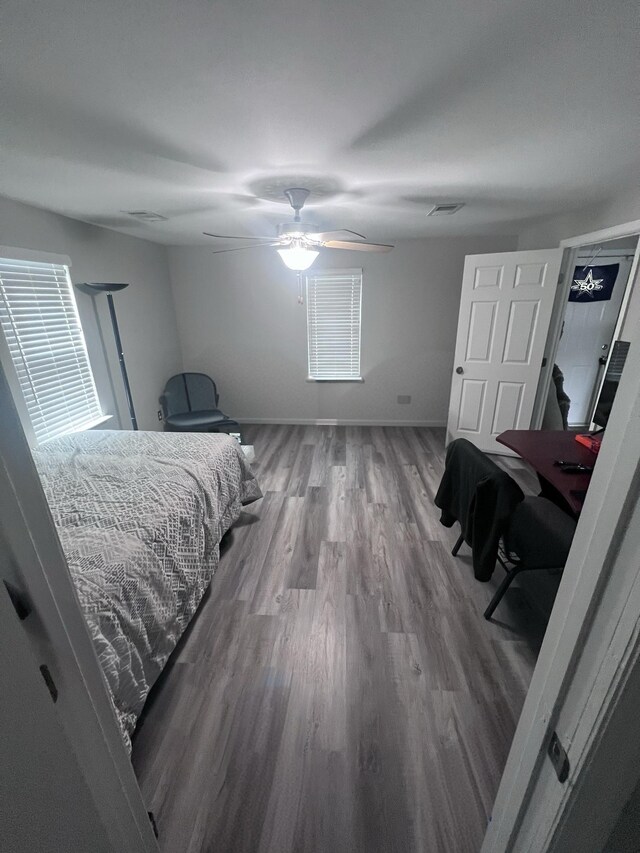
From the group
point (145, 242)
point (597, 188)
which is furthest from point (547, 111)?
point (145, 242)

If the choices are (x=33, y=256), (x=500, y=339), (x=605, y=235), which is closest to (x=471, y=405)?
(x=500, y=339)

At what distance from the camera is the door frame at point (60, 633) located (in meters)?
0.52

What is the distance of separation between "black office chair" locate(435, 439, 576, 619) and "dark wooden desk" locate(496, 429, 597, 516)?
0.47 feet

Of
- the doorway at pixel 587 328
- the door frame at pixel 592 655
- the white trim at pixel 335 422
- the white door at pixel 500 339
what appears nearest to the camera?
the door frame at pixel 592 655

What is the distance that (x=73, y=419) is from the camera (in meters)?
2.85

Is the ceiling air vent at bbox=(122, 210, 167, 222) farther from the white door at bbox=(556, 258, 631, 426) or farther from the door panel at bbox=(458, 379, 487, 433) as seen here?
the white door at bbox=(556, 258, 631, 426)

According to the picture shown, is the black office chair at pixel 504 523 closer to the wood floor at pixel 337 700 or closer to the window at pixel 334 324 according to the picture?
the wood floor at pixel 337 700

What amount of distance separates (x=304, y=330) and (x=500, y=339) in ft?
7.41

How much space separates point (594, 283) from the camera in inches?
154

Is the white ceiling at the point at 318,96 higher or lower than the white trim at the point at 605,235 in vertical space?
higher

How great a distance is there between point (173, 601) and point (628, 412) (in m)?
1.86

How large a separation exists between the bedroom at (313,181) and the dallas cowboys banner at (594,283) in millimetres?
947

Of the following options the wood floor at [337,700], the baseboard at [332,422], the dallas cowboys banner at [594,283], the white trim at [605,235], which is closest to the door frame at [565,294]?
the white trim at [605,235]

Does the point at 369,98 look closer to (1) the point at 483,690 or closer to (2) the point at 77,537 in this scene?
(2) the point at 77,537
